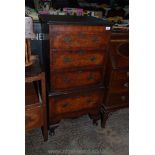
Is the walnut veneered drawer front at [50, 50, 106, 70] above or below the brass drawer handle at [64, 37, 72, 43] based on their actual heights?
below

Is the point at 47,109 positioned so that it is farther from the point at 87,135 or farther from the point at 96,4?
the point at 96,4

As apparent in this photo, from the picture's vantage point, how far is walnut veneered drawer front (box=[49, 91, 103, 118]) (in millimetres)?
1601

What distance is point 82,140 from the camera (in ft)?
5.72

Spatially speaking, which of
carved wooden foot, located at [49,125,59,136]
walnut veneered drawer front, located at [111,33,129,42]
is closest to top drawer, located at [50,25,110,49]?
walnut veneered drawer front, located at [111,33,129,42]

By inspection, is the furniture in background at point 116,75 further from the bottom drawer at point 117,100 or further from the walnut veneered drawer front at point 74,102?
the walnut veneered drawer front at point 74,102

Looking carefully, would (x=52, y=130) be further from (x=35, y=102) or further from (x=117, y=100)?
(x=117, y=100)

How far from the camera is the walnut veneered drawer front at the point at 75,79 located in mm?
1518

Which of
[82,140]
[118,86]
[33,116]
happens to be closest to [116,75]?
[118,86]

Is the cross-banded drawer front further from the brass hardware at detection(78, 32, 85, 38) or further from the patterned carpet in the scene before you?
the patterned carpet

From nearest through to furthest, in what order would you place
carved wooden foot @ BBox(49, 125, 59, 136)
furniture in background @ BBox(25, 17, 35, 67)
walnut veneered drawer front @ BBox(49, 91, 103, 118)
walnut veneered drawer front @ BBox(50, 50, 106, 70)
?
furniture in background @ BBox(25, 17, 35, 67)
walnut veneered drawer front @ BBox(50, 50, 106, 70)
walnut veneered drawer front @ BBox(49, 91, 103, 118)
carved wooden foot @ BBox(49, 125, 59, 136)

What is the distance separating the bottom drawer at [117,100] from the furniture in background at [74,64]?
8 centimetres

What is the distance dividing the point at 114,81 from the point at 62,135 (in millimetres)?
691

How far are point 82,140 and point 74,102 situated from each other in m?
0.37
